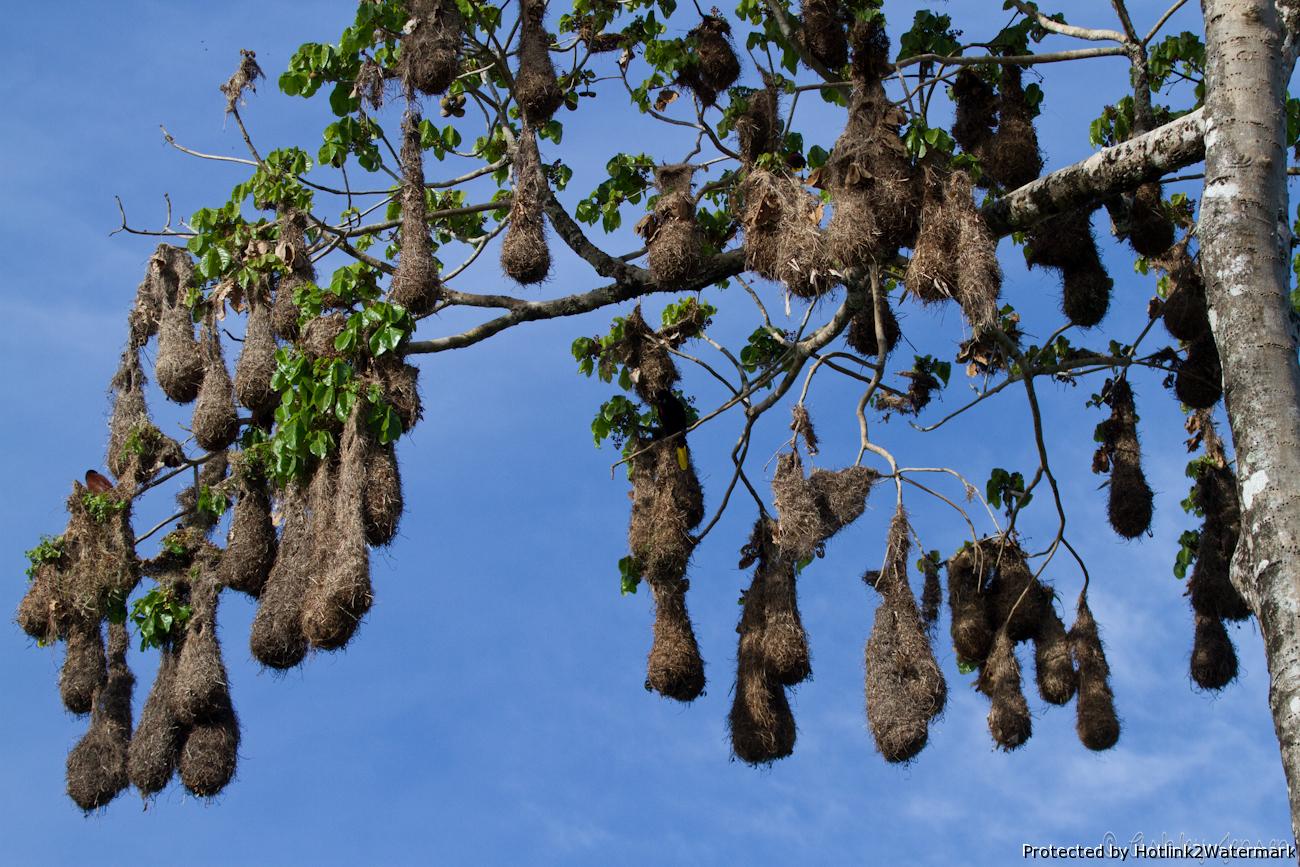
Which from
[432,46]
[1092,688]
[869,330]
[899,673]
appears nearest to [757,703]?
[899,673]

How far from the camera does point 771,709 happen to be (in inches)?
277

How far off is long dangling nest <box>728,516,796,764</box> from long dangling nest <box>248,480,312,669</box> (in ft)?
6.30

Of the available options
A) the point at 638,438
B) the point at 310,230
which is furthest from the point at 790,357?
the point at 310,230

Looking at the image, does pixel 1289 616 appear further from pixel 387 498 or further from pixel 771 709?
pixel 387 498

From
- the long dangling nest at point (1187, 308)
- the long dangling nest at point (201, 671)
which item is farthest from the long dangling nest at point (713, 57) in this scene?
the long dangling nest at point (201, 671)

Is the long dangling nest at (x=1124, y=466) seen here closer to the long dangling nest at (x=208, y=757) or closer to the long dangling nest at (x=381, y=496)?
the long dangling nest at (x=381, y=496)

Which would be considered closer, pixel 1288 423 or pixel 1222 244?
pixel 1288 423

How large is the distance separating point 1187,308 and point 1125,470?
92 cm

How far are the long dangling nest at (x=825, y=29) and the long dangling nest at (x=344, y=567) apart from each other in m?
2.80

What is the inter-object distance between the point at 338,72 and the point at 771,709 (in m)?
4.18

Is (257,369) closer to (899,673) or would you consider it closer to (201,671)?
(201,671)

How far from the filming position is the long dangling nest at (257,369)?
7566 millimetres

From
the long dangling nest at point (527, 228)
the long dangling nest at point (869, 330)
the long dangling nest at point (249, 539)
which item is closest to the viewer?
the long dangling nest at point (527, 228)

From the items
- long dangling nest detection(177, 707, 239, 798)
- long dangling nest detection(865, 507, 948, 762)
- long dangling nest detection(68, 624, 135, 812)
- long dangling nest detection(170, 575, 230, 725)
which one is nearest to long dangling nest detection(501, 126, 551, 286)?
long dangling nest detection(865, 507, 948, 762)
